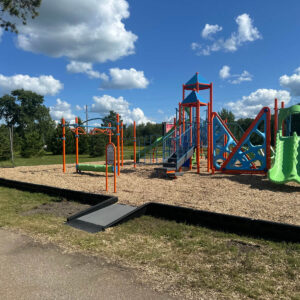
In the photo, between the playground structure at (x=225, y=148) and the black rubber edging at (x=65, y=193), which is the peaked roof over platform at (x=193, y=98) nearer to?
the playground structure at (x=225, y=148)

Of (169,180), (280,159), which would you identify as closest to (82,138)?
(169,180)

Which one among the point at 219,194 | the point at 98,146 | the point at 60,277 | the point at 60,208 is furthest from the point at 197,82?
the point at 98,146

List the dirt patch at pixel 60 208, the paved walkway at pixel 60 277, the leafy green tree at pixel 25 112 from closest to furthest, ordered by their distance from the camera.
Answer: the paved walkway at pixel 60 277 → the dirt patch at pixel 60 208 → the leafy green tree at pixel 25 112

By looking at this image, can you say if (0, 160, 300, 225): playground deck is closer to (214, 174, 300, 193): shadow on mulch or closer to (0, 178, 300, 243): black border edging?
(214, 174, 300, 193): shadow on mulch

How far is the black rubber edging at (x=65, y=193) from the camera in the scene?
22.0 feet

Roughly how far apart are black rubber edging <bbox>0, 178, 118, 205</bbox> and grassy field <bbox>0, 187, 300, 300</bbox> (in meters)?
1.38

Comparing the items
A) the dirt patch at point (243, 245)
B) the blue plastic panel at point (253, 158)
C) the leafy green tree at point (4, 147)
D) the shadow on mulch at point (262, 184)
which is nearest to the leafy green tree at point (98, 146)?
the leafy green tree at point (4, 147)

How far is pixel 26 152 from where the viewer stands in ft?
83.8

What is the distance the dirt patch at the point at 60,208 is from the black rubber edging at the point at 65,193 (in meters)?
0.22

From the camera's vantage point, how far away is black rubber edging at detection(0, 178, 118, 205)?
671cm

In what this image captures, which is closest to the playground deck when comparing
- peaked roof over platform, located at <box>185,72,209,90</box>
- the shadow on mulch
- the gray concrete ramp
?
the shadow on mulch

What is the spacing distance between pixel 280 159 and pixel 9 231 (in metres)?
8.73

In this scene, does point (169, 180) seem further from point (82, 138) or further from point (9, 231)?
point (82, 138)

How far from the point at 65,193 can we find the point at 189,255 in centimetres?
488
